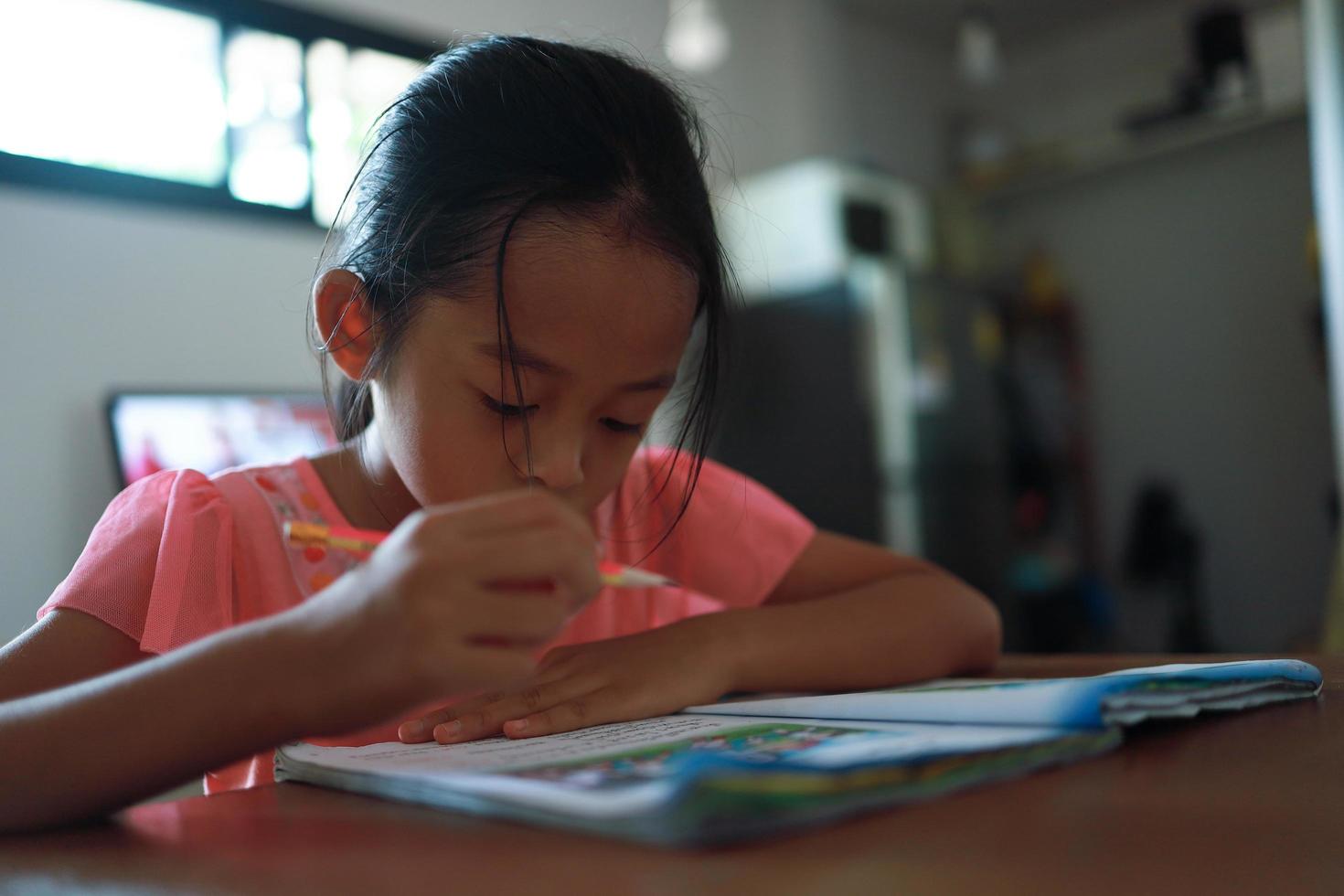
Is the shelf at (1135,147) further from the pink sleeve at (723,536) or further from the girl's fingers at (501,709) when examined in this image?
the girl's fingers at (501,709)

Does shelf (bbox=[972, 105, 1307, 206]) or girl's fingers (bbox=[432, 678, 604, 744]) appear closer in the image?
girl's fingers (bbox=[432, 678, 604, 744])

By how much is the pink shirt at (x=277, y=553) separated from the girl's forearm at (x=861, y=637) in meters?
0.13

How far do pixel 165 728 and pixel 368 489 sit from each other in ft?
1.58

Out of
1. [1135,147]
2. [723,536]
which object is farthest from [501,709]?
[1135,147]

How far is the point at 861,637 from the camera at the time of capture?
71 centimetres

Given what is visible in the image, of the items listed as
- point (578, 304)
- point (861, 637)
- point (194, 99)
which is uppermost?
point (194, 99)

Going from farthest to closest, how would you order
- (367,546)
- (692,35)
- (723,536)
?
(692,35) < (723,536) < (367,546)

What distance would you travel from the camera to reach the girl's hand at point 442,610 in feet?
1.16

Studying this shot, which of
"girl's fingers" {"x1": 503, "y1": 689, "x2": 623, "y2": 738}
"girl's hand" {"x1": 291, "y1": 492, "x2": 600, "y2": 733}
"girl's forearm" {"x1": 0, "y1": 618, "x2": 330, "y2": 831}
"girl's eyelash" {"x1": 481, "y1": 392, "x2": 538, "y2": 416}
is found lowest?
"girl's fingers" {"x1": 503, "y1": 689, "x2": 623, "y2": 738}

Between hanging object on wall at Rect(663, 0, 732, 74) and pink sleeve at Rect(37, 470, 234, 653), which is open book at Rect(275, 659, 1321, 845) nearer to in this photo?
pink sleeve at Rect(37, 470, 234, 653)

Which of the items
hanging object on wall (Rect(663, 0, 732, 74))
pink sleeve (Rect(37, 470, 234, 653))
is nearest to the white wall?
hanging object on wall (Rect(663, 0, 732, 74))

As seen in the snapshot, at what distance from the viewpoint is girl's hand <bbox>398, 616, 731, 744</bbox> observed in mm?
494

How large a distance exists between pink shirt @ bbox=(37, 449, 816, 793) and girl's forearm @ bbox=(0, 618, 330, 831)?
142 millimetres

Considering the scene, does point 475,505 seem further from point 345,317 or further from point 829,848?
point 345,317
